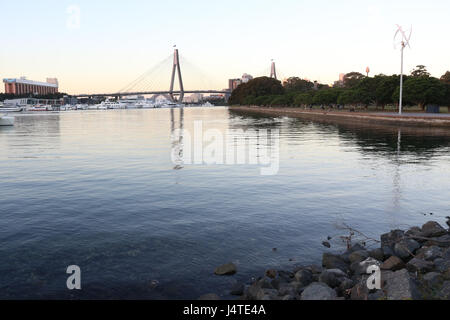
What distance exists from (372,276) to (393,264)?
3.77ft

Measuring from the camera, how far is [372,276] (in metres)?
8.84

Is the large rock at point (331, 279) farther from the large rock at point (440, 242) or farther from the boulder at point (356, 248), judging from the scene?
the large rock at point (440, 242)

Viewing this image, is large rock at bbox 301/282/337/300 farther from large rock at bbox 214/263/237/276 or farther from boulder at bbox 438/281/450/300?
large rock at bbox 214/263/237/276

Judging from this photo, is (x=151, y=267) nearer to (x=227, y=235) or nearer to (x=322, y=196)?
(x=227, y=235)

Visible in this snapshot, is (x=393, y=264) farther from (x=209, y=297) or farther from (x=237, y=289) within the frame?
(x=209, y=297)

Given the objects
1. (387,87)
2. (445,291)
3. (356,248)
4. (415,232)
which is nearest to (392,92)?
(387,87)

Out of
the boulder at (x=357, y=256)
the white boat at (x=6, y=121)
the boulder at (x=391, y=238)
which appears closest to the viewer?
the boulder at (x=357, y=256)

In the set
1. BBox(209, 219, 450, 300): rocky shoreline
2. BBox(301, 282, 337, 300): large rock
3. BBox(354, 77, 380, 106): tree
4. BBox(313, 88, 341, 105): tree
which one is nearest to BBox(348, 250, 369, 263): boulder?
BBox(209, 219, 450, 300): rocky shoreline

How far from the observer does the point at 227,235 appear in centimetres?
1294

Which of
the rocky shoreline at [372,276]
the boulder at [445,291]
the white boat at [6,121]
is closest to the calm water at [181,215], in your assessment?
the rocky shoreline at [372,276]

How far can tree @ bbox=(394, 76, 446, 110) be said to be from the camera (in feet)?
244

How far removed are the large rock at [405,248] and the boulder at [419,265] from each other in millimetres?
527

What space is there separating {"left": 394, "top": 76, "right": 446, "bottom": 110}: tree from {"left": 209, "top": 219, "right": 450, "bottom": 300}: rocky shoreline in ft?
234

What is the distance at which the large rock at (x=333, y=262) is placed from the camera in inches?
398
